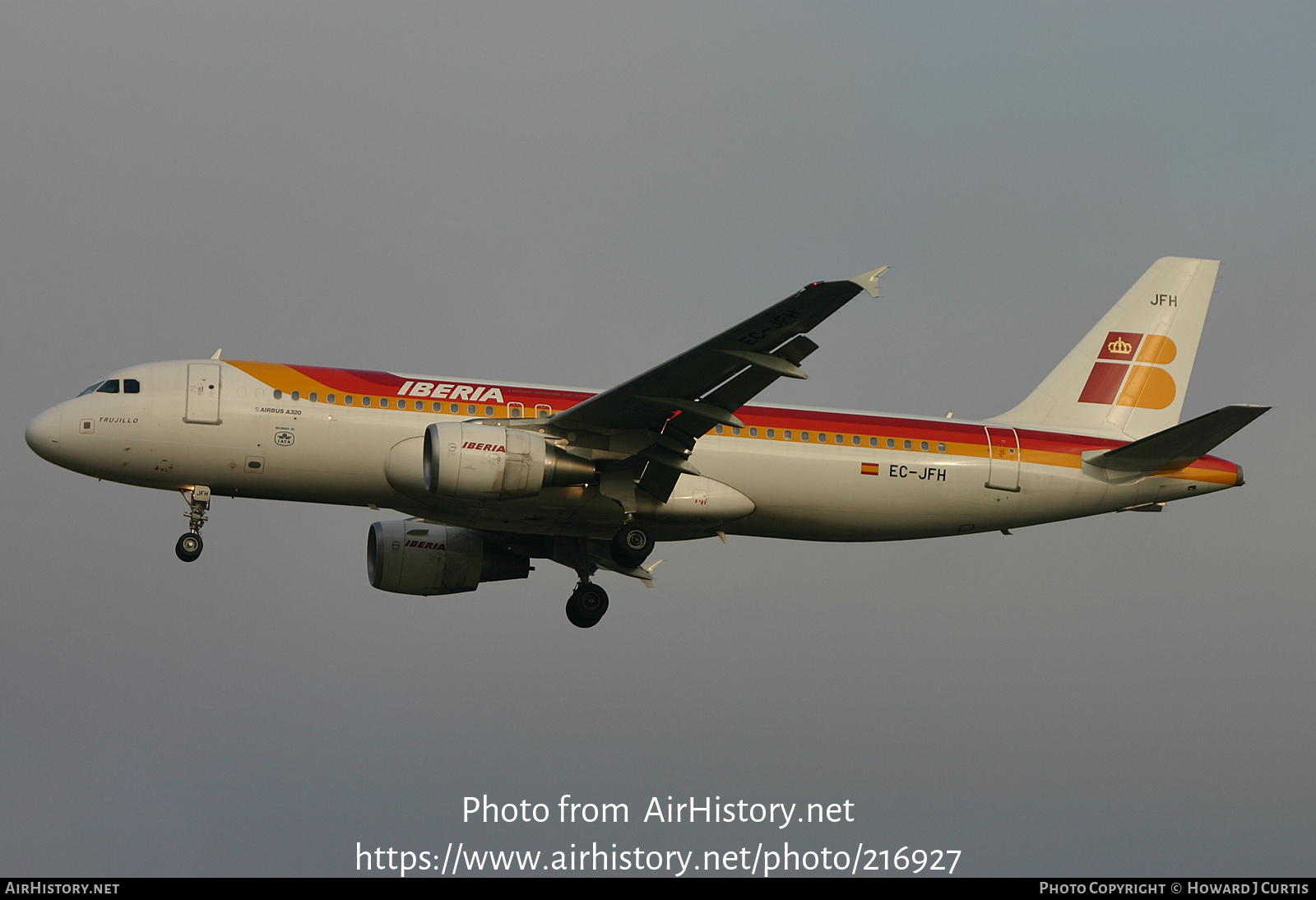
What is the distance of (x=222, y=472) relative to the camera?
2933 centimetres

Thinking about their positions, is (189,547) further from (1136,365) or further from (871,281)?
(1136,365)

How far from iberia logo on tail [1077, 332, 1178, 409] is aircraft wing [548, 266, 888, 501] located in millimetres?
11114

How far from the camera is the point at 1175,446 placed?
105 feet

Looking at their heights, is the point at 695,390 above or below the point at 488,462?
above

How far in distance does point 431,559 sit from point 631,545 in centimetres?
596

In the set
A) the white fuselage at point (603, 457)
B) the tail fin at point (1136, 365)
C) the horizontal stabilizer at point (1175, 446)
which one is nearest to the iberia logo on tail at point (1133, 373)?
the tail fin at point (1136, 365)

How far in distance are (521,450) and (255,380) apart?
589 cm

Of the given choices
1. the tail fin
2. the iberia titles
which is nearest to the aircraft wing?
the iberia titles

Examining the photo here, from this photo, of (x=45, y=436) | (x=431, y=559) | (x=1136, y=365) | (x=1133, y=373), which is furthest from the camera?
(x=1136, y=365)

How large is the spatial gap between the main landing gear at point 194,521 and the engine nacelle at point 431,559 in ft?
17.1

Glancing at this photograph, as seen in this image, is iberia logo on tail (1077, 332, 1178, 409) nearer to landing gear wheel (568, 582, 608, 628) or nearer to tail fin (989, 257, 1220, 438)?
tail fin (989, 257, 1220, 438)

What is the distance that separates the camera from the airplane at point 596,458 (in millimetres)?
28406

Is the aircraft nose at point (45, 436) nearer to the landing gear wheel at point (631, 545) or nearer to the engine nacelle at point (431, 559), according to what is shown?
the engine nacelle at point (431, 559)

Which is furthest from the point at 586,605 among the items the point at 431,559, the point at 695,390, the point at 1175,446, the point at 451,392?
the point at 1175,446
